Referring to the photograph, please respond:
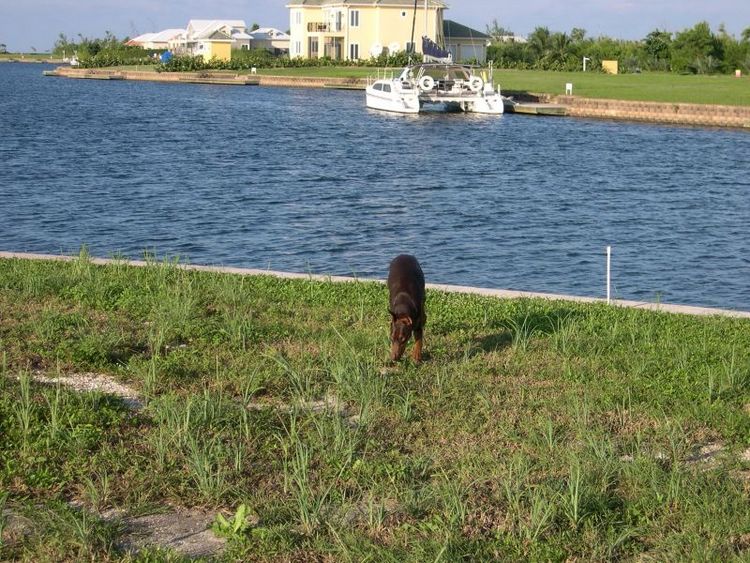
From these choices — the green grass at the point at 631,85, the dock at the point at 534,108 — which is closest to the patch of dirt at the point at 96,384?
the green grass at the point at 631,85

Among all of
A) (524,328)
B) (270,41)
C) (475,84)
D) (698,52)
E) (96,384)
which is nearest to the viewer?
(96,384)

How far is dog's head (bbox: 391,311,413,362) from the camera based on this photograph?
29.0 ft

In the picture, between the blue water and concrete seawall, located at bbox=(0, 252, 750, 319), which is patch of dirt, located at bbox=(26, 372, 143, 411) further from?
the blue water

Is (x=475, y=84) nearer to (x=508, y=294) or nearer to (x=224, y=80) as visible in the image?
(x=224, y=80)

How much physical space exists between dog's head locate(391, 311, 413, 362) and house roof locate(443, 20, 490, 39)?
86650mm

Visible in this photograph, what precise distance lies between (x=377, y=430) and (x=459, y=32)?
90544 millimetres

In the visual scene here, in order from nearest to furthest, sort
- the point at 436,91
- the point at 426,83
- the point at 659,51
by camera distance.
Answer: the point at 426,83 < the point at 436,91 < the point at 659,51

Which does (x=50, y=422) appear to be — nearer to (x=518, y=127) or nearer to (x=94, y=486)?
(x=94, y=486)

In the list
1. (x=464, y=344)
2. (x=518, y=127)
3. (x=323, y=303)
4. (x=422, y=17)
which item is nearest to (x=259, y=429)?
(x=464, y=344)

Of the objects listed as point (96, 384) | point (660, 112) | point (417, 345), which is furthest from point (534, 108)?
point (96, 384)

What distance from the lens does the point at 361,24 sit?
305 feet

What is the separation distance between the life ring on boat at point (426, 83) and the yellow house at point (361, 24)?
32.0 meters

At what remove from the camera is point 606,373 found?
890cm

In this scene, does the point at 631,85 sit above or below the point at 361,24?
below
